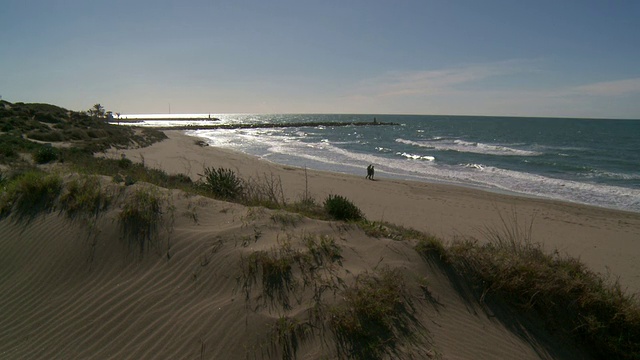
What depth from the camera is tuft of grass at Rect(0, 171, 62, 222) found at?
656 centimetres

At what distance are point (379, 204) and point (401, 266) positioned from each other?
32.3 feet

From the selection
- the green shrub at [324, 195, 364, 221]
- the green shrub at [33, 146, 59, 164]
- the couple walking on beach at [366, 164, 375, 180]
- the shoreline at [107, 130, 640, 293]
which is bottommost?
the shoreline at [107, 130, 640, 293]

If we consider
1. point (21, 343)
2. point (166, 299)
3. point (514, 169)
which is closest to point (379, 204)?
point (166, 299)

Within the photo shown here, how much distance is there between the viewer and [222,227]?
224 inches

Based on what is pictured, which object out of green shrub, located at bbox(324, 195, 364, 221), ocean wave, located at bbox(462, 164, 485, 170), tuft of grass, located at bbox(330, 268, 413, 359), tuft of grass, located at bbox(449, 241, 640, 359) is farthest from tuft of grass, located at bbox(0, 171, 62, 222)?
ocean wave, located at bbox(462, 164, 485, 170)

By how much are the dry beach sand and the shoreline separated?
133 inches

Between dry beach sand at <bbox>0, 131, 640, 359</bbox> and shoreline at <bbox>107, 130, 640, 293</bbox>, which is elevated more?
dry beach sand at <bbox>0, 131, 640, 359</bbox>

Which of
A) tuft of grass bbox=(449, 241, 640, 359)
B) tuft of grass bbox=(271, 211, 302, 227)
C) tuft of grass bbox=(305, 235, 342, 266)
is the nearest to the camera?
tuft of grass bbox=(449, 241, 640, 359)

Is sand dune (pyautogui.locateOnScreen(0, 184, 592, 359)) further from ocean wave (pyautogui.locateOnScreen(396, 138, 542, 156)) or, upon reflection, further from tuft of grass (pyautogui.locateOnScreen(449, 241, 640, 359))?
ocean wave (pyautogui.locateOnScreen(396, 138, 542, 156))

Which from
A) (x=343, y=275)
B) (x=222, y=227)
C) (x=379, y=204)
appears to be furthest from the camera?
(x=379, y=204)

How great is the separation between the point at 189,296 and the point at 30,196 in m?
4.67

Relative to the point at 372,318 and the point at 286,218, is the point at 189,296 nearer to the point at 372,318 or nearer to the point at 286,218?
the point at 286,218

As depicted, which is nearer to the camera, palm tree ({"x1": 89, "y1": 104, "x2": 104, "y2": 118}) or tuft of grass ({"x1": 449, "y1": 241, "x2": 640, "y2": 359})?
tuft of grass ({"x1": 449, "y1": 241, "x2": 640, "y2": 359})

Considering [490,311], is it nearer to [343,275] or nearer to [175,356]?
[343,275]
